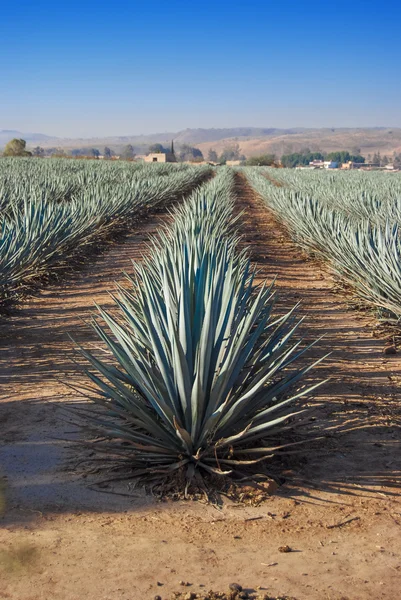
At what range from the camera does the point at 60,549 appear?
266 cm

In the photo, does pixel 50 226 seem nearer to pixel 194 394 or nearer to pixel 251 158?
pixel 194 394

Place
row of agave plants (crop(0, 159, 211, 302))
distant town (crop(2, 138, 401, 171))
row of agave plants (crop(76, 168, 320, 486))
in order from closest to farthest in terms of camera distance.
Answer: row of agave plants (crop(76, 168, 320, 486)) < row of agave plants (crop(0, 159, 211, 302)) < distant town (crop(2, 138, 401, 171))

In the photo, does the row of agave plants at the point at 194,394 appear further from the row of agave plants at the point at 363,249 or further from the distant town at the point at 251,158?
the distant town at the point at 251,158

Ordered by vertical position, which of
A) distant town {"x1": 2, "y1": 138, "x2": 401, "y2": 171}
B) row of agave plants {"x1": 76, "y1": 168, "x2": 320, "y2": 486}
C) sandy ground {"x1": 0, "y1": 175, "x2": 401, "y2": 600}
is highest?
distant town {"x1": 2, "y1": 138, "x2": 401, "y2": 171}

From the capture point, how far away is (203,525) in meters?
2.88

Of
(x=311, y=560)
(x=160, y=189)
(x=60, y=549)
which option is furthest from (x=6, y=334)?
(x=160, y=189)

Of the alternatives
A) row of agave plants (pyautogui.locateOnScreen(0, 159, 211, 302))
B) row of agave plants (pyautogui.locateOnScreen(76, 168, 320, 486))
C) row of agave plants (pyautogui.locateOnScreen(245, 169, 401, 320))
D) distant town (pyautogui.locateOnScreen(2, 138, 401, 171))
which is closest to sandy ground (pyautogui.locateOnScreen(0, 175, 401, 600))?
row of agave plants (pyautogui.locateOnScreen(76, 168, 320, 486))

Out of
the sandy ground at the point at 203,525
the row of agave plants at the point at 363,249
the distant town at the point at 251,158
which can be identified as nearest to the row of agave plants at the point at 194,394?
the sandy ground at the point at 203,525

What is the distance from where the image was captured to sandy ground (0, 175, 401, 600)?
247cm

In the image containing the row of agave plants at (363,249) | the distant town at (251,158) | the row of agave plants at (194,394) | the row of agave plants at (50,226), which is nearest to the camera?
the row of agave plants at (194,394)

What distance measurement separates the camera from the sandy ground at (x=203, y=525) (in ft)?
8.09

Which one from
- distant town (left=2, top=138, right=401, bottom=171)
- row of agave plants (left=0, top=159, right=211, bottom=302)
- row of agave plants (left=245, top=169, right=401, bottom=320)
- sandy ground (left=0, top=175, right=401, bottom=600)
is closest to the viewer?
sandy ground (left=0, top=175, right=401, bottom=600)

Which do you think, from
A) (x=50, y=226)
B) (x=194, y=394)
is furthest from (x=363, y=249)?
(x=194, y=394)

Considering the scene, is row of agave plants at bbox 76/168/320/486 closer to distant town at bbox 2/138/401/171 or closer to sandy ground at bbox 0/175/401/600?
sandy ground at bbox 0/175/401/600
